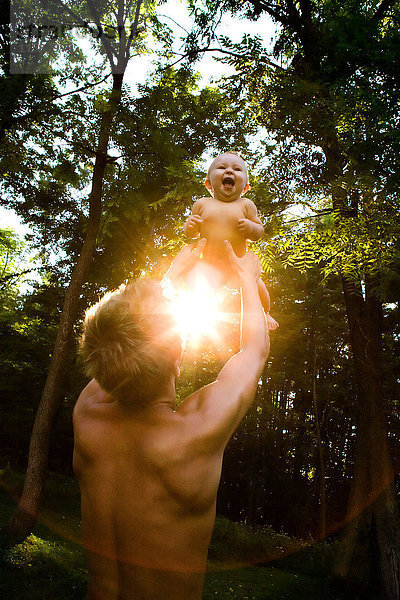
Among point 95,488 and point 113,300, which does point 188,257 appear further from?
point 95,488

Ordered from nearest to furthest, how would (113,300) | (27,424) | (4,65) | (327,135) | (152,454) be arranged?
(152,454)
(113,300)
(327,135)
(4,65)
(27,424)

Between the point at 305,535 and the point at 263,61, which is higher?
the point at 263,61

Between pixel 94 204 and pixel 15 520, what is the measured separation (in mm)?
7262

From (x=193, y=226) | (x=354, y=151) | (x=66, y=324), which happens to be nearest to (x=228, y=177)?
(x=193, y=226)

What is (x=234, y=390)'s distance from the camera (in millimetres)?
1276

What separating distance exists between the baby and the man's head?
1052mm

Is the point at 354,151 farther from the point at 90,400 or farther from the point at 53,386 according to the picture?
the point at 53,386

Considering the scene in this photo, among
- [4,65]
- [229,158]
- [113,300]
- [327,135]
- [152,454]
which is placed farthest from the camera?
[4,65]

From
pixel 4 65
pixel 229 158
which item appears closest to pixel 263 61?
pixel 4 65

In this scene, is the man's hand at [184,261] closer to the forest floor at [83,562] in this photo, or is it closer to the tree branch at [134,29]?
the forest floor at [83,562]

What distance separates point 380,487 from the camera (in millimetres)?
7945

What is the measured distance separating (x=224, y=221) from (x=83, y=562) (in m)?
8.53

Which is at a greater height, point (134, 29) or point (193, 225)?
point (134, 29)

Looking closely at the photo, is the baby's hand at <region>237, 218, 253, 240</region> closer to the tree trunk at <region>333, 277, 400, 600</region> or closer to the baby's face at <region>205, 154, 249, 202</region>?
the baby's face at <region>205, 154, 249, 202</region>
